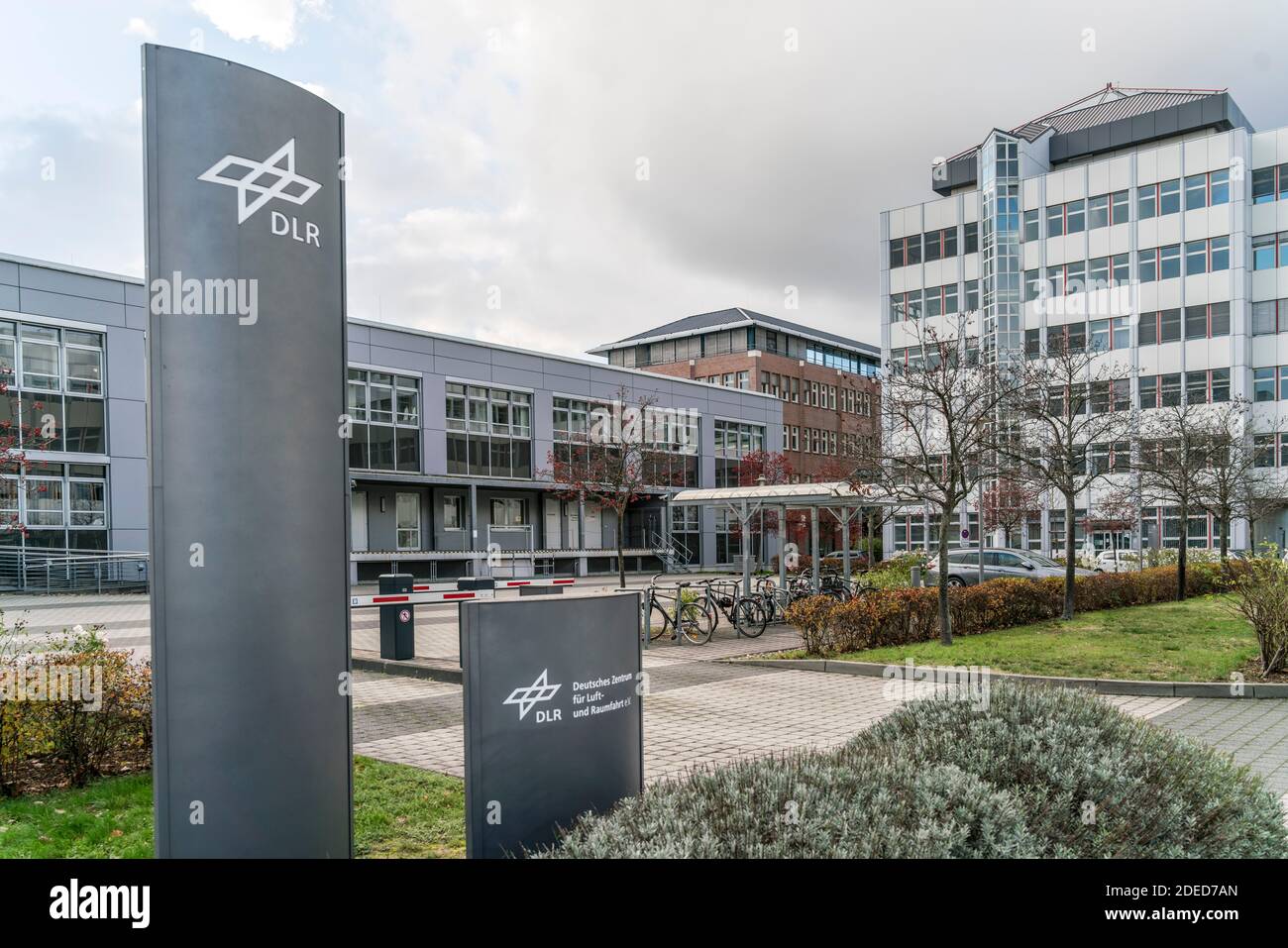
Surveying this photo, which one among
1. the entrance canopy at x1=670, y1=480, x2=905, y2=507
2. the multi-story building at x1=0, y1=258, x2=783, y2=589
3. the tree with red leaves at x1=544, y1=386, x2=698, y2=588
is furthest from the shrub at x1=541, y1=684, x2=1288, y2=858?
the tree with red leaves at x1=544, y1=386, x2=698, y2=588

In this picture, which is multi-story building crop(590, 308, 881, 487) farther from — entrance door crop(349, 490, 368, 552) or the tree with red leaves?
entrance door crop(349, 490, 368, 552)

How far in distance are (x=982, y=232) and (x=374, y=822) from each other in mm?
53210

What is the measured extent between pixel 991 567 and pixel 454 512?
77.7 ft

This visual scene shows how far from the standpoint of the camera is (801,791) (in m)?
3.57

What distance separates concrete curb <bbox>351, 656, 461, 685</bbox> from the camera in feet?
43.1

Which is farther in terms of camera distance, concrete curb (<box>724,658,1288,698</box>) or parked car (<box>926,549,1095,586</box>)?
parked car (<box>926,549,1095,586</box>)

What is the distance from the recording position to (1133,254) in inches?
1932

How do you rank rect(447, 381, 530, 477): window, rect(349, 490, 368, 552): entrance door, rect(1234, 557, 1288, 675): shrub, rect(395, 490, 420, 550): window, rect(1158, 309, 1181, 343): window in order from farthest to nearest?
rect(1158, 309, 1181, 343): window < rect(447, 381, 530, 477): window < rect(395, 490, 420, 550): window < rect(349, 490, 368, 552): entrance door < rect(1234, 557, 1288, 675): shrub

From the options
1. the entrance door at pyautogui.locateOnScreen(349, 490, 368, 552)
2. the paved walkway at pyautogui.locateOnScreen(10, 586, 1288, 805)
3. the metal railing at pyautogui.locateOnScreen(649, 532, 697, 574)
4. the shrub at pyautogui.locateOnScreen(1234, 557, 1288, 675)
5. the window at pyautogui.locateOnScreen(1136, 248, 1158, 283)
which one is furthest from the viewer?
the metal railing at pyautogui.locateOnScreen(649, 532, 697, 574)

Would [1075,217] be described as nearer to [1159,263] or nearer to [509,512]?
[1159,263]
